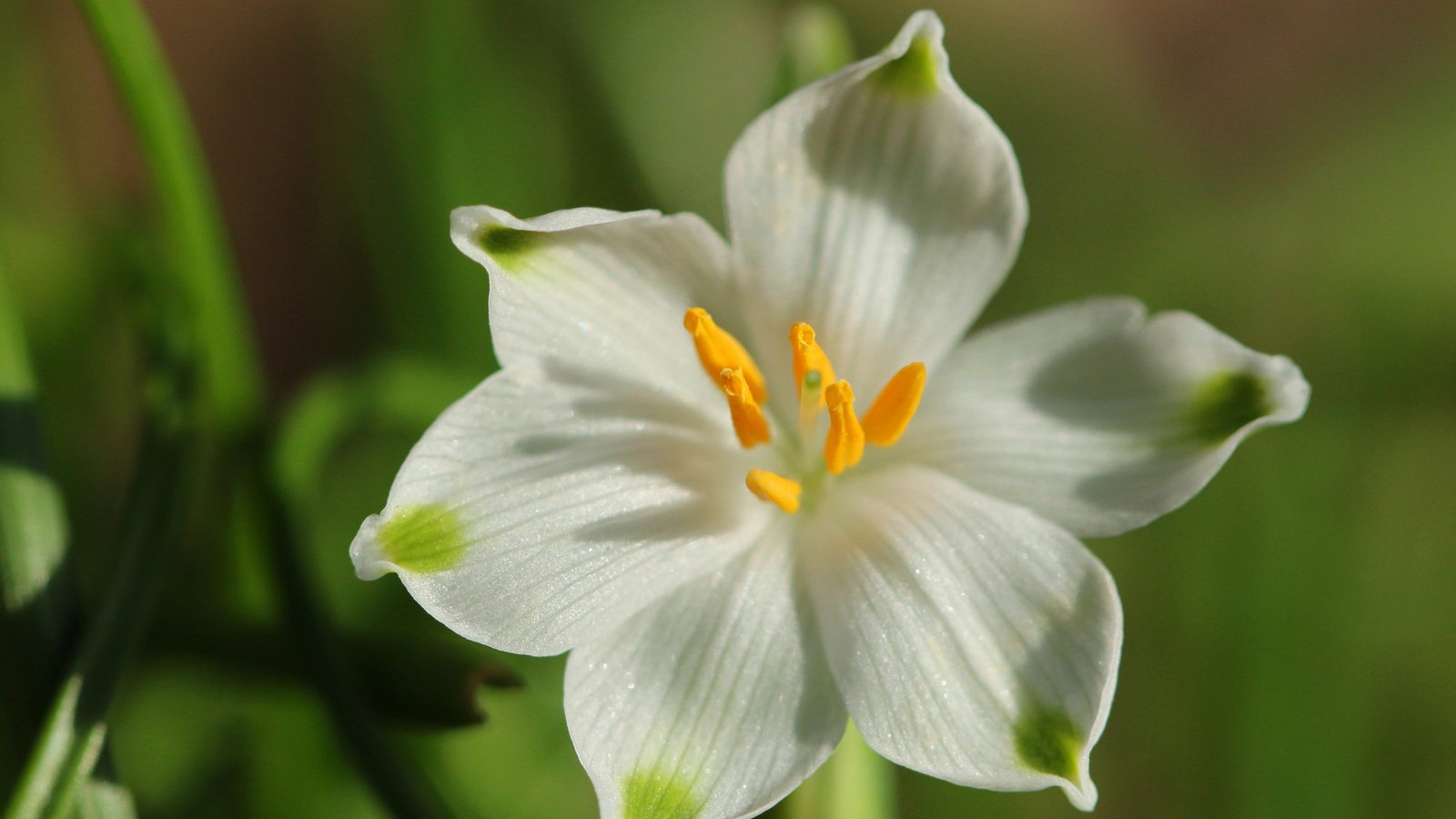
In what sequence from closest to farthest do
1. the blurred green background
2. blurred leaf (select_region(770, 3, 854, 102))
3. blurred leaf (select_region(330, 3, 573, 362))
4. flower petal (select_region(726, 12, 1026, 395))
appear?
1. flower petal (select_region(726, 12, 1026, 395))
2. blurred leaf (select_region(770, 3, 854, 102))
3. the blurred green background
4. blurred leaf (select_region(330, 3, 573, 362))

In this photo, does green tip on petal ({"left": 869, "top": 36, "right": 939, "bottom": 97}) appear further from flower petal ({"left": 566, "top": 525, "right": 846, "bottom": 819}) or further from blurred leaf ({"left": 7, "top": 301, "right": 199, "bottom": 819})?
blurred leaf ({"left": 7, "top": 301, "right": 199, "bottom": 819})

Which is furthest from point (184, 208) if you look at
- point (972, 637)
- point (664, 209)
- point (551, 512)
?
point (664, 209)

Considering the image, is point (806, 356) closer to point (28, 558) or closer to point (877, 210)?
point (877, 210)

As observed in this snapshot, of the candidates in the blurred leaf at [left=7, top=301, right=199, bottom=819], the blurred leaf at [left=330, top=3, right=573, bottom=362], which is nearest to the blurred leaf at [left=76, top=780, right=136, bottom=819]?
the blurred leaf at [left=7, top=301, right=199, bottom=819]

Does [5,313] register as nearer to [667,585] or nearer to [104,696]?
[104,696]

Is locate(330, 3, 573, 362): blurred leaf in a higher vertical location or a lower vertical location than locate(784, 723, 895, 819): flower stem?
higher

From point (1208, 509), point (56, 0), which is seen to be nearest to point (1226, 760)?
point (1208, 509)
